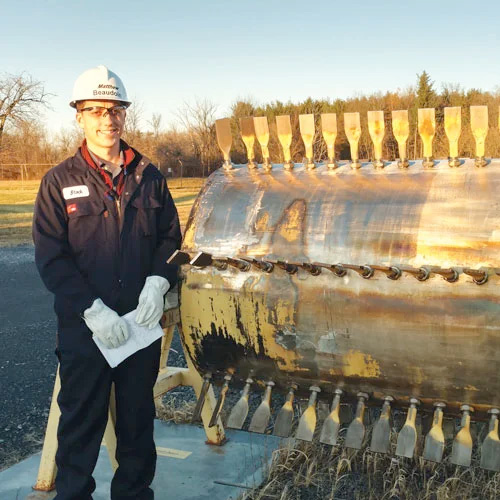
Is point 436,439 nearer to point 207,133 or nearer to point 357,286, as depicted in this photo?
point 357,286

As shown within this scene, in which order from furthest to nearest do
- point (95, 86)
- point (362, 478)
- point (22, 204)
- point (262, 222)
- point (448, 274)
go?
point (22, 204), point (362, 478), point (95, 86), point (262, 222), point (448, 274)

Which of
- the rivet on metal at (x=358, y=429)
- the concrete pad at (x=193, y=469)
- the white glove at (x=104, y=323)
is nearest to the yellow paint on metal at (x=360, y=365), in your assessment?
the rivet on metal at (x=358, y=429)

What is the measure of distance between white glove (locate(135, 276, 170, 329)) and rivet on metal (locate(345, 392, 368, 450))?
0.98 metres

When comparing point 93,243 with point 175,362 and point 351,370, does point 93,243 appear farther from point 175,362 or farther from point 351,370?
point 175,362

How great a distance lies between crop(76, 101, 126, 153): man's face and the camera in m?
2.88

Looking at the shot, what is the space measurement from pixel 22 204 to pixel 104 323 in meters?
22.2

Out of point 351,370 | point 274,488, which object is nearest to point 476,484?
point 274,488

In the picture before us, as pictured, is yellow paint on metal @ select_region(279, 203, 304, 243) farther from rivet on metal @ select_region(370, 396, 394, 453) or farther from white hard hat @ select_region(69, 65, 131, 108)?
white hard hat @ select_region(69, 65, 131, 108)

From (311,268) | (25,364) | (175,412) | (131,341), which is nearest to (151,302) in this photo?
(131,341)

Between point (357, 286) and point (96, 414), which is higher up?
point (357, 286)

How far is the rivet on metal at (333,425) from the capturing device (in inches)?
102

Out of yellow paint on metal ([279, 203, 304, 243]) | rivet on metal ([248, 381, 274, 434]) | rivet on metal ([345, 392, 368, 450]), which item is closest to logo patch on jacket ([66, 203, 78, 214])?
yellow paint on metal ([279, 203, 304, 243])

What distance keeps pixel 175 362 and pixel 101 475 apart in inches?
92.9

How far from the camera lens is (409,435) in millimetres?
2436
